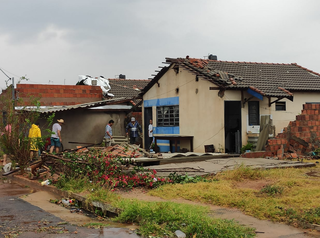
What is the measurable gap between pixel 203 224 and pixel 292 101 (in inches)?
543

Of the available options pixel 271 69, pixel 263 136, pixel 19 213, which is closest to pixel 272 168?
pixel 263 136

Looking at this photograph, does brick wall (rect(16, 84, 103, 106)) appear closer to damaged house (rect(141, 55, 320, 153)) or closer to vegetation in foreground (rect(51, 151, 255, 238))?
damaged house (rect(141, 55, 320, 153))

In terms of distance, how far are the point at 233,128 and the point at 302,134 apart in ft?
11.2

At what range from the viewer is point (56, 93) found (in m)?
20.8

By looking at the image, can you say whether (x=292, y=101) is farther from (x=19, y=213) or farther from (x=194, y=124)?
(x=19, y=213)

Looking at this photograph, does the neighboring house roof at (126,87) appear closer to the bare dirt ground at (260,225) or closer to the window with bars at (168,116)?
the window with bars at (168,116)

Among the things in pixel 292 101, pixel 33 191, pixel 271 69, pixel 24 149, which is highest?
pixel 271 69

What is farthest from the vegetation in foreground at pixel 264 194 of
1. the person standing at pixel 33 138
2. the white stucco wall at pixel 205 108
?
the white stucco wall at pixel 205 108

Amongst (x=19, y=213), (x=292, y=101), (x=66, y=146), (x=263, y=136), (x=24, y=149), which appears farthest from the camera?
(x=66, y=146)

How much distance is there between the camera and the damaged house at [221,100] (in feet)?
54.1

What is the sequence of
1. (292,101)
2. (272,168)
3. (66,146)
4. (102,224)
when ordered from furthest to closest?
(66,146)
(292,101)
(272,168)
(102,224)

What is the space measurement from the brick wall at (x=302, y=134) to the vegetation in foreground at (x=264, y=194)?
14.7 ft

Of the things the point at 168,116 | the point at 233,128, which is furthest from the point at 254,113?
the point at 168,116

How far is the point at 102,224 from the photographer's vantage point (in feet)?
20.7
